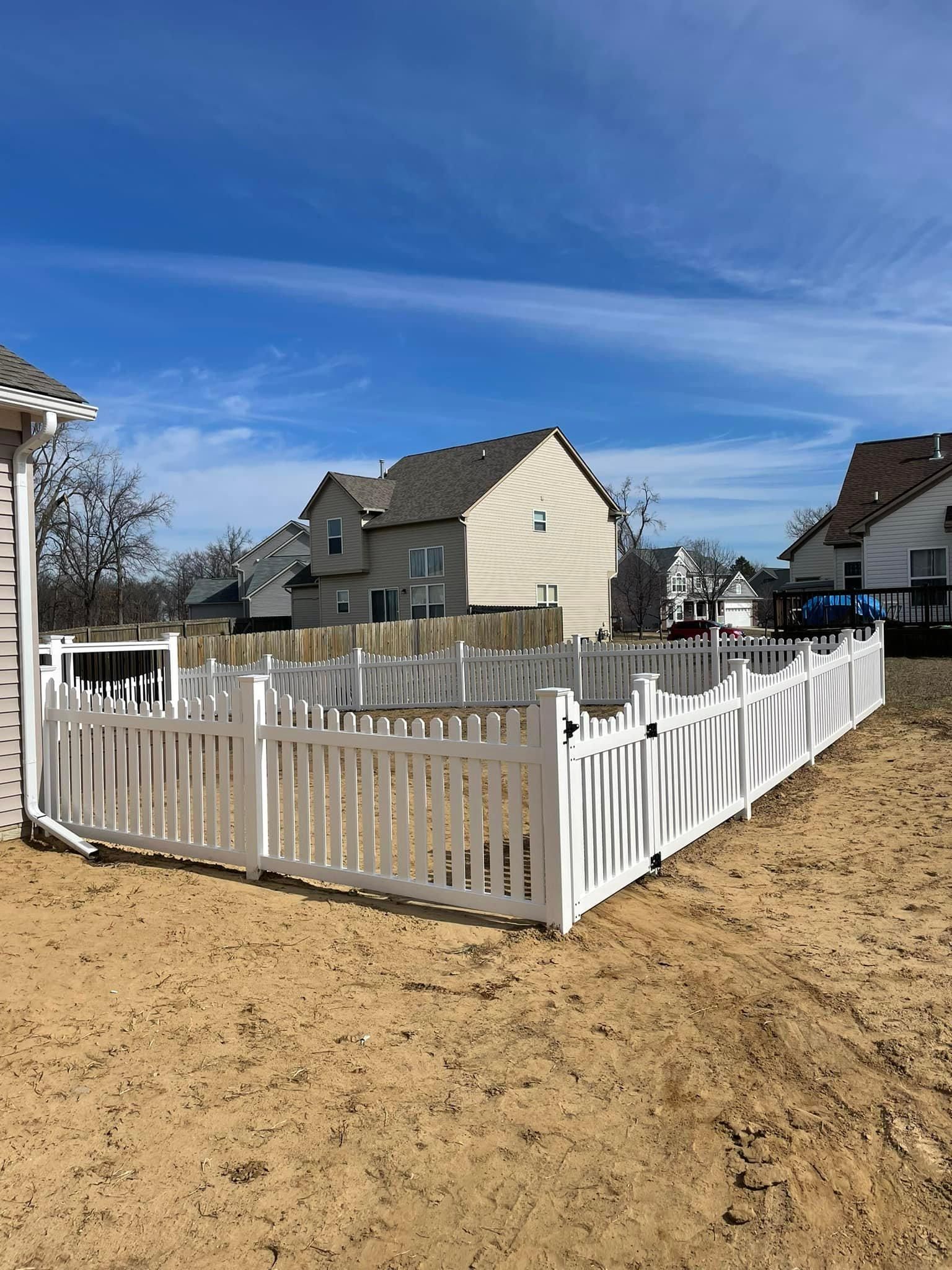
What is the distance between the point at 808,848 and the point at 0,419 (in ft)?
24.7

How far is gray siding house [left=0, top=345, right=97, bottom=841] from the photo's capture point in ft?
24.0

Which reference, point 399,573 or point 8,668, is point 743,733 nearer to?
point 8,668

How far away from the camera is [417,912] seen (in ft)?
17.5

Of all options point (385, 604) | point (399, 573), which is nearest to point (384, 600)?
point (385, 604)

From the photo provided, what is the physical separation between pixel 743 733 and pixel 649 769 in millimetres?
→ 2309

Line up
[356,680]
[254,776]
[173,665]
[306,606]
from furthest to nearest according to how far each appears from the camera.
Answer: [306,606] < [356,680] < [173,665] < [254,776]

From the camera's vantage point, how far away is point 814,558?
3941cm

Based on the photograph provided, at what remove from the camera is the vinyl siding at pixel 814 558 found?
39000 mm

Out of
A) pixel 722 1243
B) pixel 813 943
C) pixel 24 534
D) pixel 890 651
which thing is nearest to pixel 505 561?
pixel 890 651

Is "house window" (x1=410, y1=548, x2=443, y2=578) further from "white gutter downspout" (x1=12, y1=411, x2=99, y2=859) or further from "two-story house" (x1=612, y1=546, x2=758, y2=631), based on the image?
"two-story house" (x1=612, y1=546, x2=758, y2=631)

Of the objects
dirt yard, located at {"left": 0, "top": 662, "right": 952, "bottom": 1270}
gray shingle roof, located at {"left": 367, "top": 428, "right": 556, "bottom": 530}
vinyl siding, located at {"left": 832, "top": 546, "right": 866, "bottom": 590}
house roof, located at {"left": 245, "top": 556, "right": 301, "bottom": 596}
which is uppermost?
gray shingle roof, located at {"left": 367, "top": 428, "right": 556, "bottom": 530}

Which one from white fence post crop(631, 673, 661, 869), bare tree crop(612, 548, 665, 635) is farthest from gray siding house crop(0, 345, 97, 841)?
bare tree crop(612, 548, 665, 635)

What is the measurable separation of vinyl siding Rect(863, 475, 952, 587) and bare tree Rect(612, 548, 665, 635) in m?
40.0

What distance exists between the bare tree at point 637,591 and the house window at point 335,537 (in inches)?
1348
